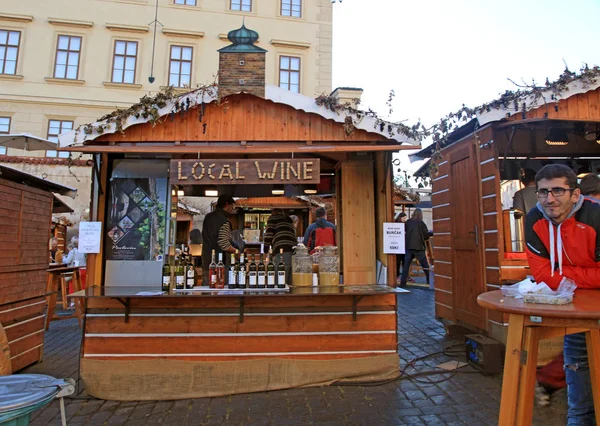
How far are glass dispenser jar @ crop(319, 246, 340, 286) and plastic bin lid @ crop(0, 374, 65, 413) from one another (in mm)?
2860

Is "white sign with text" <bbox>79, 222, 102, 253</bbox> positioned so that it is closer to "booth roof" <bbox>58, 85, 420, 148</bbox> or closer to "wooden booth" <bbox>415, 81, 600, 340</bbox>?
"booth roof" <bbox>58, 85, 420, 148</bbox>

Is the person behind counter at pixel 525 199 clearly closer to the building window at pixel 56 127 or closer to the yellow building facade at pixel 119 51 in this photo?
the yellow building facade at pixel 119 51

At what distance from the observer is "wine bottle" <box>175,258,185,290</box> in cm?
425

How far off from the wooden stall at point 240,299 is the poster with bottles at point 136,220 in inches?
1.4

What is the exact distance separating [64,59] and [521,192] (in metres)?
19.4

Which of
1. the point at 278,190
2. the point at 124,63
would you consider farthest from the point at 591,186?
the point at 124,63

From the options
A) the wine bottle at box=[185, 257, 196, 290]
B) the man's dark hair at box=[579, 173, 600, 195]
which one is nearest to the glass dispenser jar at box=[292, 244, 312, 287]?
the wine bottle at box=[185, 257, 196, 290]

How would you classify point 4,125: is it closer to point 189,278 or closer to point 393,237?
point 189,278

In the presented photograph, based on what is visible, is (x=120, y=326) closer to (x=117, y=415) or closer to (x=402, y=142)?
(x=117, y=415)

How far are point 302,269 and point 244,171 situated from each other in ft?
4.16

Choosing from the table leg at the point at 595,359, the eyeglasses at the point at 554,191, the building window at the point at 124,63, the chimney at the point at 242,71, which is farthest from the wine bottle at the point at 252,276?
the building window at the point at 124,63

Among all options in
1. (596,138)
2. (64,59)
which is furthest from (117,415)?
(64,59)

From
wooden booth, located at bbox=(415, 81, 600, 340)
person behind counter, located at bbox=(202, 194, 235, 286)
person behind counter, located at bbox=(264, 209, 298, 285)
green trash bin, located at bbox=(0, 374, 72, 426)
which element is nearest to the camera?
green trash bin, located at bbox=(0, 374, 72, 426)

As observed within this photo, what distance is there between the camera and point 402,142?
4.54 metres
